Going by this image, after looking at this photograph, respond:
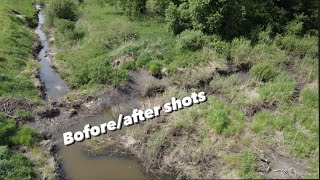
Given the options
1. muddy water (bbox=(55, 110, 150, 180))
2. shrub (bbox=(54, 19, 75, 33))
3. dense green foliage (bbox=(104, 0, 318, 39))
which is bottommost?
muddy water (bbox=(55, 110, 150, 180))

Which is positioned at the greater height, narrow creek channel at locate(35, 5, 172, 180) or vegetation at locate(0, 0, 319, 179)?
vegetation at locate(0, 0, 319, 179)

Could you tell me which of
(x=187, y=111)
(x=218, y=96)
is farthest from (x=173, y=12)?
(x=187, y=111)

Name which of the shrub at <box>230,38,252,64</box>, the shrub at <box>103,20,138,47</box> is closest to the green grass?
the shrub at <box>103,20,138,47</box>

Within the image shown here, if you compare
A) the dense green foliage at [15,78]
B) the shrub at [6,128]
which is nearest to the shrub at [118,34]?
the dense green foliage at [15,78]

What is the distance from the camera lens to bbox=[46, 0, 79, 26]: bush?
30.0 metres

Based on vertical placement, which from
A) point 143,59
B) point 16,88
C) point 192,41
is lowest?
point 16,88

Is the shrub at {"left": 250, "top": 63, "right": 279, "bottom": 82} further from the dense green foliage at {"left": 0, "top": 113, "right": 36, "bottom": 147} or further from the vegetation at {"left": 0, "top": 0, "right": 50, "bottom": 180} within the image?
the dense green foliage at {"left": 0, "top": 113, "right": 36, "bottom": 147}

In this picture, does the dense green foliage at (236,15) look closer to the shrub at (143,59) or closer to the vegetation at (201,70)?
the vegetation at (201,70)

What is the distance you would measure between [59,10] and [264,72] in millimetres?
18318

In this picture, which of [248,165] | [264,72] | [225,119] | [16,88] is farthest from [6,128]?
[264,72]

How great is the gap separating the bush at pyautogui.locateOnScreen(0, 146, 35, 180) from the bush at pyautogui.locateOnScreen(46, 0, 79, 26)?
17.3 meters

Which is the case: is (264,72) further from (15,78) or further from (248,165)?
(15,78)

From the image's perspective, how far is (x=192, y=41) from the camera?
23.5m

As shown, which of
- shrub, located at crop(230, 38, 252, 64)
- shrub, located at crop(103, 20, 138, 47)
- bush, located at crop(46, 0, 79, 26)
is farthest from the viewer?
bush, located at crop(46, 0, 79, 26)
